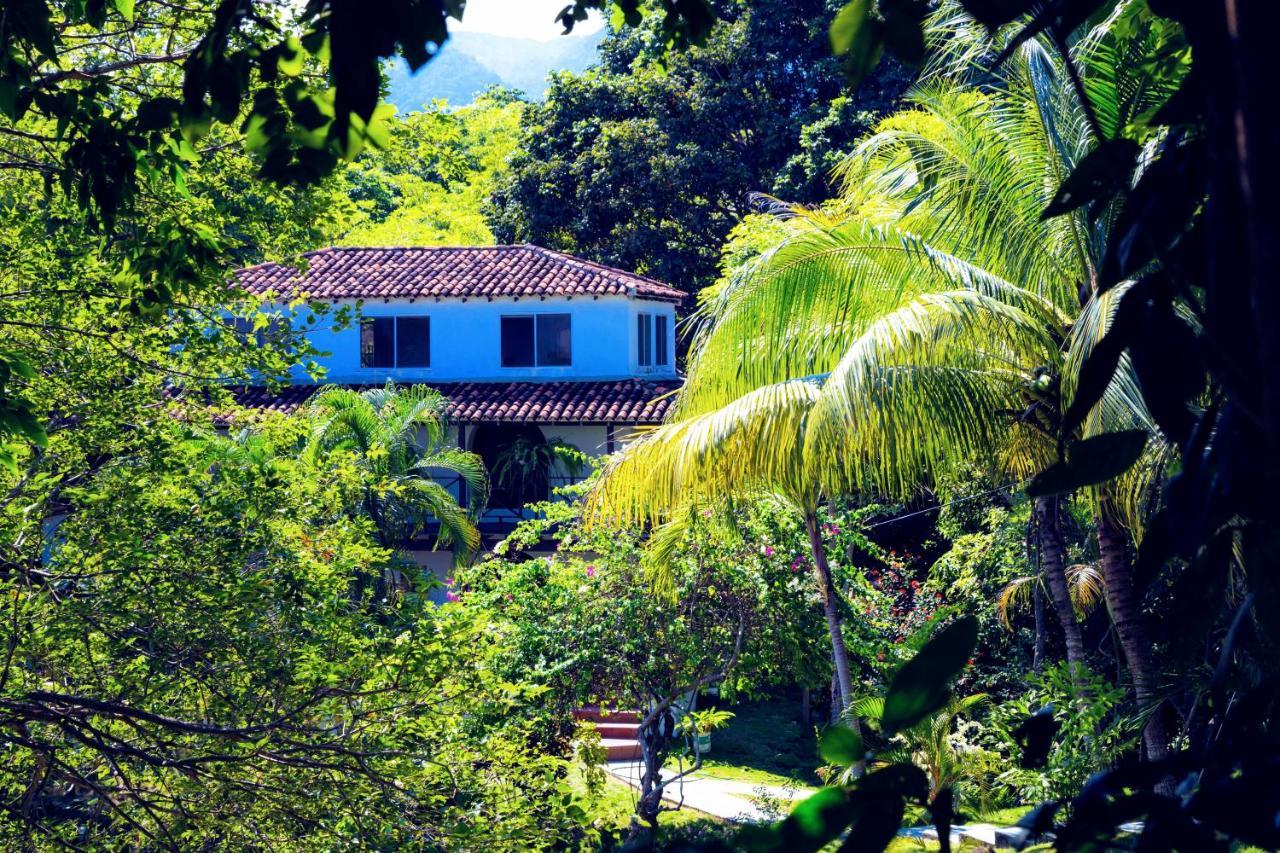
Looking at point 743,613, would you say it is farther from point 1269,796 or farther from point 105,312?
point 1269,796

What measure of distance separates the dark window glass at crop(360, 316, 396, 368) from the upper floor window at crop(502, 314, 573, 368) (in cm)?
224

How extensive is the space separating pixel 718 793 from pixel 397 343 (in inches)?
497

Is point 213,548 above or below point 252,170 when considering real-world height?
below

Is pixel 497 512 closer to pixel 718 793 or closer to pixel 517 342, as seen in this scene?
pixel 517 342

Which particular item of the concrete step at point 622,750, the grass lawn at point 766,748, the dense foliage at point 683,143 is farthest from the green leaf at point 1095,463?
the dense foliage at point 683,143

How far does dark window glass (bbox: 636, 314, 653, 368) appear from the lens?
83.3 feet

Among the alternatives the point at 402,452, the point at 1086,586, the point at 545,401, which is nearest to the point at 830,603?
Answer: the point at 1086,586

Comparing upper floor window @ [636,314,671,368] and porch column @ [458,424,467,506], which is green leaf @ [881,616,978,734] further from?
upper floor window @ [636,314,671,368]

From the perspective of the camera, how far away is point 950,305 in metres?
8.33

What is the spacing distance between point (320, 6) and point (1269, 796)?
1.83 meters

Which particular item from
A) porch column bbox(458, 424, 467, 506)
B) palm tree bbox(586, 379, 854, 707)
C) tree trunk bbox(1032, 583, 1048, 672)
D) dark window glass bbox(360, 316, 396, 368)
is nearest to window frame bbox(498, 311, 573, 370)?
porch column bbox(458, 424, 467, 506)

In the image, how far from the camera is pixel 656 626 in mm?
12570

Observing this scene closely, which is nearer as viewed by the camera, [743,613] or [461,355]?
[743,613]

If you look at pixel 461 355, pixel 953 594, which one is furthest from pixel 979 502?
pixel 461 355
